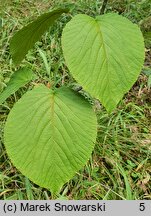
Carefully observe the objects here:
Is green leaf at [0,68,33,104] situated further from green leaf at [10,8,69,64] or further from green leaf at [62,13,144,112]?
green leaf at [62,13,144,112]

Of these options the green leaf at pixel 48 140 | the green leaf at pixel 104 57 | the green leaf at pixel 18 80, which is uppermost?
the green leaf at pixel 104 57

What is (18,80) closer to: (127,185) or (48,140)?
(48,140)

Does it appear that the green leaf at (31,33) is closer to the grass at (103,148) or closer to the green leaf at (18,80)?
the green leaf at (18,80)

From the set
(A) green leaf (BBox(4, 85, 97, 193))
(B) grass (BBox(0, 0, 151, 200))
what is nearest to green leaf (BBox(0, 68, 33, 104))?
(A) green leaf (BBox(4, 85, 97, 193))

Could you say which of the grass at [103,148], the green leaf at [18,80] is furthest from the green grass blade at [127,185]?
the green leaf at [18,80]

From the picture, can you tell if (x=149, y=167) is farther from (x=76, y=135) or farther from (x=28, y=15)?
(x=28, y=15)

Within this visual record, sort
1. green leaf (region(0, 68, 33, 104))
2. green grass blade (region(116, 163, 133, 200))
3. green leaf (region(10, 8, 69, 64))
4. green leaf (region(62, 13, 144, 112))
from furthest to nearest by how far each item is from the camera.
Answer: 1. green grass blade (region(116, 163, 133, 200))
2. green leaf (region(0, 68, 33, 104))
3. green leaf (region(10, 8, 69, 64))
4. green leaf (region(62, 13, 144, 112))
